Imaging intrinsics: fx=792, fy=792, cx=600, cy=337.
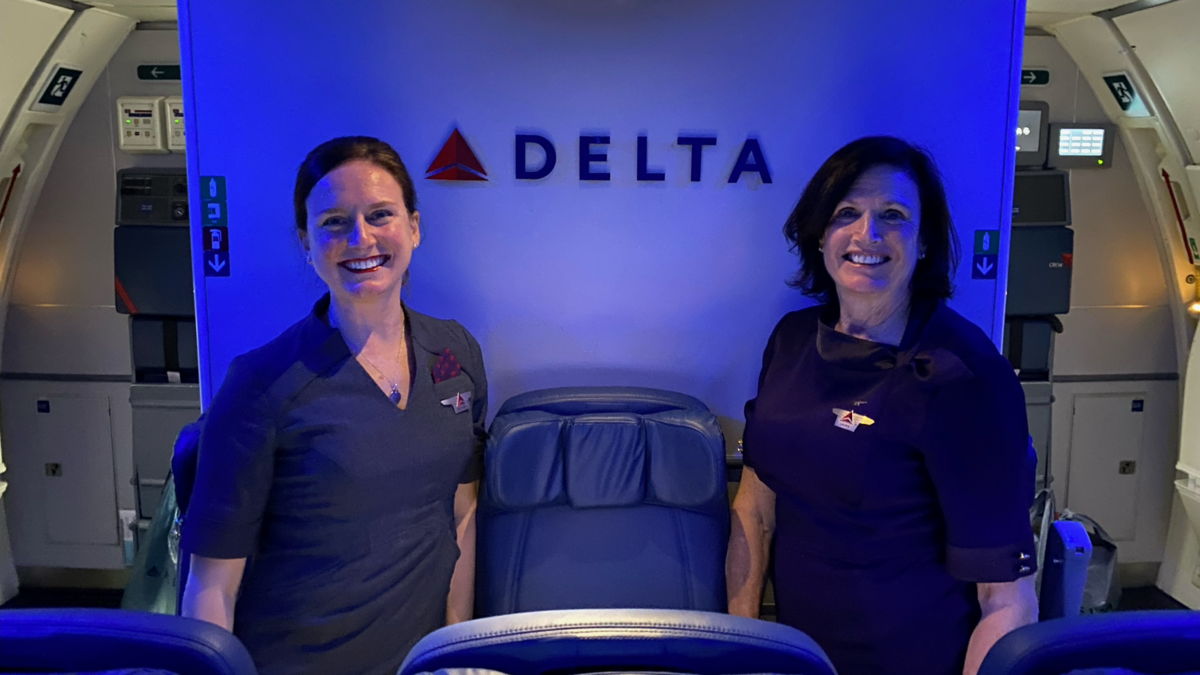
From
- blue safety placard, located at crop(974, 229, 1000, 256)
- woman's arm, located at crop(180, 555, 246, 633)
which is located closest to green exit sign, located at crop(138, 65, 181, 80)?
woman's arm, located at crop(180, 555, 246, 633)

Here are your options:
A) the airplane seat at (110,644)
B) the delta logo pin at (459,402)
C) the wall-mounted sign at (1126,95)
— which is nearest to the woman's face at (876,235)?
the delta logo pin at (459,402)

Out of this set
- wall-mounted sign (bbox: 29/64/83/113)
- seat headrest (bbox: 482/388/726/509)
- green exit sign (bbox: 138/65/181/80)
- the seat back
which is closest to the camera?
the seat back

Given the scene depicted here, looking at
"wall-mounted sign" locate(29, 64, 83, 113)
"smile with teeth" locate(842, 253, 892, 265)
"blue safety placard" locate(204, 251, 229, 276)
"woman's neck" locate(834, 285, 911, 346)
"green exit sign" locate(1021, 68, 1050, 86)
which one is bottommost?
"woman's neck" locate(834, 285, 911, 346)

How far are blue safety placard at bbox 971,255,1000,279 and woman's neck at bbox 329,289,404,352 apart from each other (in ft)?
5.68

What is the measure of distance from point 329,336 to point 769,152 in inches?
53.3

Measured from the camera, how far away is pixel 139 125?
3.96 meters

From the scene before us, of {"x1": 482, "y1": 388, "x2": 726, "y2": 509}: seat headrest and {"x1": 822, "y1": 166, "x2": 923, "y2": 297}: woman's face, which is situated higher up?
{"x1": 822, "y1": 166, "x2": 923, "y2": 297}: woman's face

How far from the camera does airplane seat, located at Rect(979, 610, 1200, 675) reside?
1.02m

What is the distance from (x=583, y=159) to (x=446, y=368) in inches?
32.2

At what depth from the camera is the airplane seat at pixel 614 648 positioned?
3.15ft

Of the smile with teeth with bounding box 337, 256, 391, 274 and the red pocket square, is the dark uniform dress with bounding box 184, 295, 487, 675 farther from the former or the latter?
the smile with teeth with bounding box 337, 256, 391, 274

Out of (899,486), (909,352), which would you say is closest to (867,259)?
(909,352)

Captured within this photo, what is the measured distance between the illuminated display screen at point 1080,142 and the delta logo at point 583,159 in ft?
9.04

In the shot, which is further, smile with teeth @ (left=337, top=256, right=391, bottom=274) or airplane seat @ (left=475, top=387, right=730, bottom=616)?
airplane seat @ (left=475, top=387, right=730, bottom=616)
